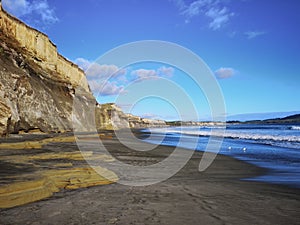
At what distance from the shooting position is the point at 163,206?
5.12 metres

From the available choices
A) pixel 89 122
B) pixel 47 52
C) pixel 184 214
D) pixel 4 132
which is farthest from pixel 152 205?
pixel 47 52

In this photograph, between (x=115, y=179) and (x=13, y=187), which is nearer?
(x=13, y=187)

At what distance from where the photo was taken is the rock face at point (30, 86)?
23.5m

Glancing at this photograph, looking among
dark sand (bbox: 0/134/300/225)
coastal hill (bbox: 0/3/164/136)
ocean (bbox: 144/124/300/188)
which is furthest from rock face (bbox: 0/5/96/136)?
dark sand (bbox: 0/134/300/225)

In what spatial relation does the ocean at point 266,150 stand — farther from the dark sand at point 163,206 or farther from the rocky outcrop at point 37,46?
the rocky outcrop at point 37,46

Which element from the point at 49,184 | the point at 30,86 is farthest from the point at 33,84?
the point at 49,184

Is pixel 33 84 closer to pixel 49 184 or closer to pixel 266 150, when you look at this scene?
pixel 266 150

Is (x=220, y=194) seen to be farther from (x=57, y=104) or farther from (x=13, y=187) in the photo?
(x=57, y=104)

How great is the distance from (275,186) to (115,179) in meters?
5.10

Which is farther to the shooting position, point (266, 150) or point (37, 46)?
point (37, 46)

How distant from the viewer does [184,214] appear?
4.64 m

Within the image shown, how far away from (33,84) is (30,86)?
8.27ft

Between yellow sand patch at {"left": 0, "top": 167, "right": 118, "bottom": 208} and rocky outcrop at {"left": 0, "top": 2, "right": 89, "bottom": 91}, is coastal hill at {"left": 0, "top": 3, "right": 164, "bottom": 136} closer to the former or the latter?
A: rocky outcrop at {"left": 0, "top": 2, "right": 89, "bottom": 91}

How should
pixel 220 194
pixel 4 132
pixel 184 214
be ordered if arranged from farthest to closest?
pixel 4 132 → pixel 220 194 → pixel 184 214
